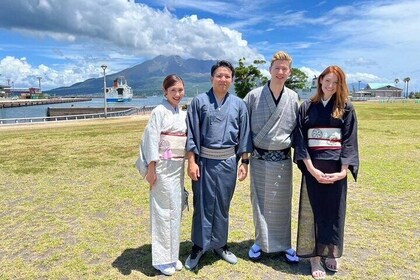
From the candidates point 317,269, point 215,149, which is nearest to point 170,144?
point 215,149

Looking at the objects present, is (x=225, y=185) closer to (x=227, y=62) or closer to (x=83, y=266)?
(x=227, y=62)

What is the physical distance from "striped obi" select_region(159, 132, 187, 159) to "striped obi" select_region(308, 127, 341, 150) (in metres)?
1.30

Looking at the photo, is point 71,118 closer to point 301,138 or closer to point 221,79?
point 221,79

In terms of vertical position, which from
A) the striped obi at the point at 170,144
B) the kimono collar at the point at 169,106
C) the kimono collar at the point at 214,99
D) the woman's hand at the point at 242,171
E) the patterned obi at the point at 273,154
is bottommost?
the woman's hand at the point at 242,171

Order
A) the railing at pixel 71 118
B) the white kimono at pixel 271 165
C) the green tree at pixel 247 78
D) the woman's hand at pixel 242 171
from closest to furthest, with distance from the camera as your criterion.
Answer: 1. the white kimono at pixel 271 165
2. the woman's hand at pixel 242 171
3. the railing at pixel 71 118
4. the green tree at pixel 247 78

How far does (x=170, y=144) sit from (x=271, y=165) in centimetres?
106

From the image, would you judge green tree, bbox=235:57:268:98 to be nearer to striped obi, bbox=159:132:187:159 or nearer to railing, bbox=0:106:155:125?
railing, bbox=0:106:155:125

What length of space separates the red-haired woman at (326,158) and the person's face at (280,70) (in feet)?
1.07

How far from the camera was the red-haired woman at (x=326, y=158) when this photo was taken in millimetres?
3010

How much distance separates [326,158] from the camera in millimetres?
3055

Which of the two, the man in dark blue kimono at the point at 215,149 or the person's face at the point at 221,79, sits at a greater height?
the person's face at the point at 221,79

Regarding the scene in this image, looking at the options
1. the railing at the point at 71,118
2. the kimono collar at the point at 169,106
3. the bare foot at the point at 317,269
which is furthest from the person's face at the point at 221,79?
the railing at the point at 71,118

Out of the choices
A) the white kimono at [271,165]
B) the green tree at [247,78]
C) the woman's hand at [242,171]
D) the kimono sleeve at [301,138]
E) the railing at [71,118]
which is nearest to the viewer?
the kimono sleeve at [301,138]

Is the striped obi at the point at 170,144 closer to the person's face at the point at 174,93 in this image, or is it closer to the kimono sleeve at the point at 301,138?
the person's face at the point at 174,93
